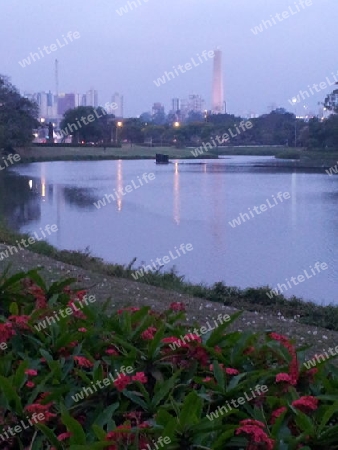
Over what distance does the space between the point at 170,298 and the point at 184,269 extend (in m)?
4.30

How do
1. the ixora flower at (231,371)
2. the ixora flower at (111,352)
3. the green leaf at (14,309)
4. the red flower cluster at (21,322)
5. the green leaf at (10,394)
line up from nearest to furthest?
1. the green leaf at (10,394)
2. the ixora flower at (231,371)
3. the ixora flower at (111,352)
4. the red flower cluster at (21,322)
5. the green leaf at (14,309)

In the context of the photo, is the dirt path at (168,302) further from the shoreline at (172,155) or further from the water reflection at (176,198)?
the shoreline at (172,155)

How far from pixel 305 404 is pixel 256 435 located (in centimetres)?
37

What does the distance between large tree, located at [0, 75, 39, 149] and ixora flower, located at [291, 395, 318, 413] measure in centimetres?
4865

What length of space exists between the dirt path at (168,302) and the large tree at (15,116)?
42.1 m

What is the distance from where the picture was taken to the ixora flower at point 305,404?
295 centimetres

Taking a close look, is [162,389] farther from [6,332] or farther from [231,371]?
[6,332]

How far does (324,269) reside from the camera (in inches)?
491

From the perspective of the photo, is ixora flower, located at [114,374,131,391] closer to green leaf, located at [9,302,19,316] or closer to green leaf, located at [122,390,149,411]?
green leaf, located at [122,390,149,411]

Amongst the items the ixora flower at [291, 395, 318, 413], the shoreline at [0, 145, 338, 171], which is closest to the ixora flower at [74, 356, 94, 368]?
the ixora flower at [291, 395, 318, 413]

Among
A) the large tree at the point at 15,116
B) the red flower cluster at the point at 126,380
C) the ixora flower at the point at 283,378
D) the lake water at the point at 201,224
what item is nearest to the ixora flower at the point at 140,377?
the red flower cluster at the point at 126,380

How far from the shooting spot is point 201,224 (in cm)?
1870

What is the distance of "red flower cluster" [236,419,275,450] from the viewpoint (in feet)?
8.72

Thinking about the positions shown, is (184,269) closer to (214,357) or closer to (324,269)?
(324,269)
